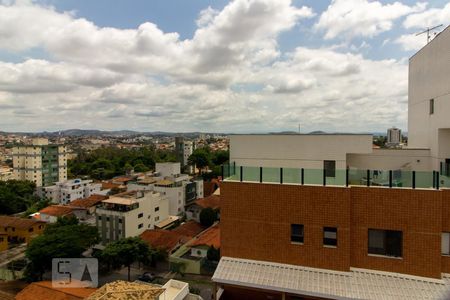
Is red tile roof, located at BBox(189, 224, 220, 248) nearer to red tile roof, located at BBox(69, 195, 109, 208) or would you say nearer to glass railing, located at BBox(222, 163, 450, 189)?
glass railing, located at BBox(222, 163, 450, 189)

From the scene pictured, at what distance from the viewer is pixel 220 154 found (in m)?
83.6

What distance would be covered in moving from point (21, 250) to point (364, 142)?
4086 centimetres

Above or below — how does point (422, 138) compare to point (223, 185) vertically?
above

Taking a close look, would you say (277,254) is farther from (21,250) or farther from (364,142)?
(21,250)

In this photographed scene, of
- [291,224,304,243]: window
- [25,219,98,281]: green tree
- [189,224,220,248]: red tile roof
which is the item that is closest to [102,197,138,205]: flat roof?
[25,219,98,281]: green tree

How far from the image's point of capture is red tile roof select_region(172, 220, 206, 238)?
3559cm

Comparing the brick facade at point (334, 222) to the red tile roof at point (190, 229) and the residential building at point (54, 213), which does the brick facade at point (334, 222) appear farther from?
the residential building at point (54, 213)

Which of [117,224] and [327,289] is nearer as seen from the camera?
[327,289]

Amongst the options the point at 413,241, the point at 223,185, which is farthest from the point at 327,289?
the point at 223,185

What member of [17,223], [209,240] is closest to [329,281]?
[209,240]

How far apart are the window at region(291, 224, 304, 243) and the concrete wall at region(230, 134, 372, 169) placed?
3072mm

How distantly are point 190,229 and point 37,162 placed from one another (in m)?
48.2

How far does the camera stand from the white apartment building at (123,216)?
109ft

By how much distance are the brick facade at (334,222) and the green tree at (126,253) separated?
811 inches
